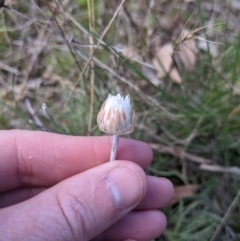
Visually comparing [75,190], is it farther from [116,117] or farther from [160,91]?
[160,91]

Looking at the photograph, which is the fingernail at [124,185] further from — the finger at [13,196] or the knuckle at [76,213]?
the finger at [13,196]

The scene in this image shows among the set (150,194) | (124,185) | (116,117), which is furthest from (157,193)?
(116,117)

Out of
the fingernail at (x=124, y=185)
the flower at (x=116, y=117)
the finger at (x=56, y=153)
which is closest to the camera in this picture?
the flower at (x=116, y=117)

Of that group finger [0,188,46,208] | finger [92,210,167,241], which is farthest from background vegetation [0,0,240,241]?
finger [0,188,46,208]

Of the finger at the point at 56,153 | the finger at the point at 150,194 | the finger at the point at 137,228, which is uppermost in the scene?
the finger at the point at 56,153

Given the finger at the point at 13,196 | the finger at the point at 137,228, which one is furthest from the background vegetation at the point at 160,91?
the finger at the point at 13,196

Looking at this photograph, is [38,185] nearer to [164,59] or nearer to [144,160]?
[144,160]

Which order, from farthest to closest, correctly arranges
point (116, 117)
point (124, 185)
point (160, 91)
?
point (160, 91)
point (124, 185)
point (116, 117)
